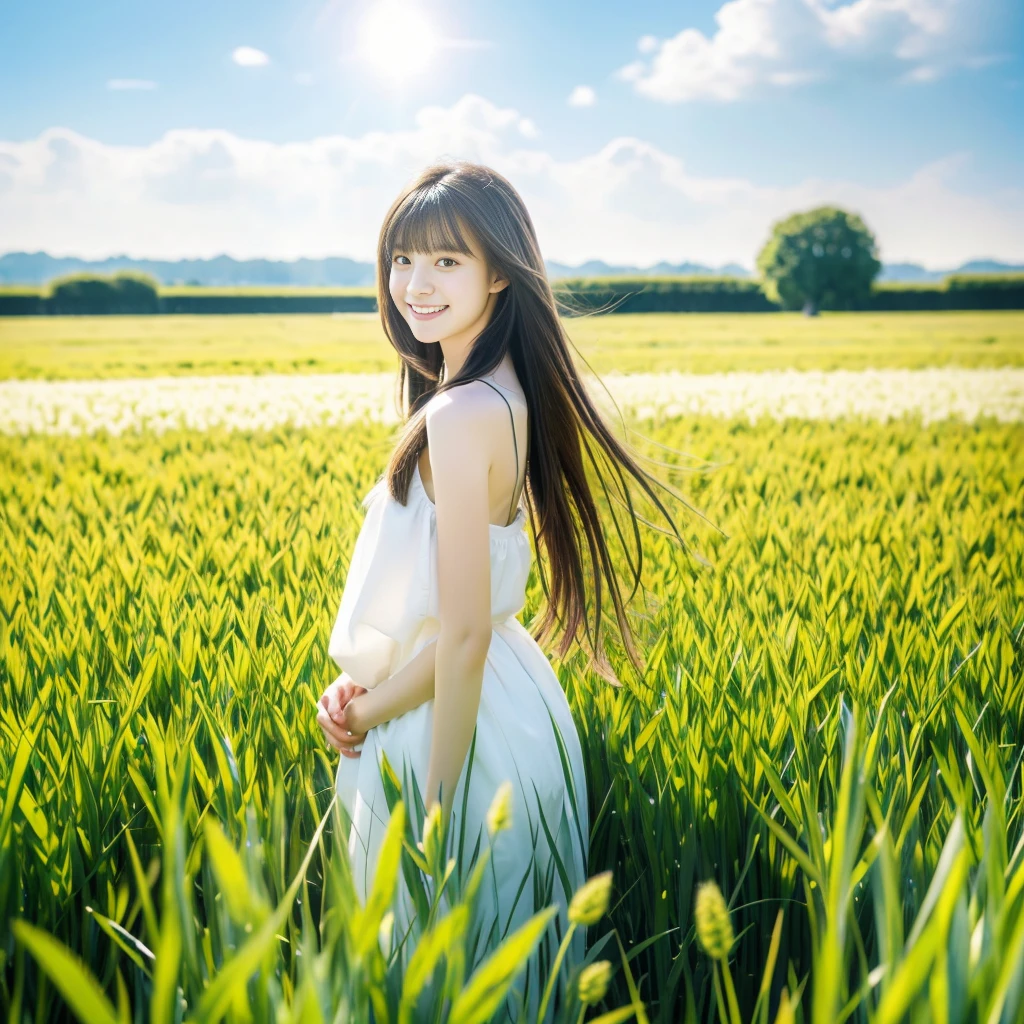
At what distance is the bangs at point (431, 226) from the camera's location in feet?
5.19

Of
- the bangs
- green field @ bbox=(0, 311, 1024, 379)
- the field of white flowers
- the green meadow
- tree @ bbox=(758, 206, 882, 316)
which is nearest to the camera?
the green meadow

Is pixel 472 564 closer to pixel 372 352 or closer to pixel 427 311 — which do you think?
pixel 427 311

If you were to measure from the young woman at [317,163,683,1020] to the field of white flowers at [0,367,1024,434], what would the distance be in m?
4.63

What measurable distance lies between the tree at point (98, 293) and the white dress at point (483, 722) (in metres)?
62.1

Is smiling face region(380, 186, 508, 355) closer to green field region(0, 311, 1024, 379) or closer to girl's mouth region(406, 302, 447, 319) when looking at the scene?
girl's mouth region(406, 302, 447, 319)

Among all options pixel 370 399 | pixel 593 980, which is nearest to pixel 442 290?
pixel 593 980

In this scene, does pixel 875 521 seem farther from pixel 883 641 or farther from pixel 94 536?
pixel 94 536

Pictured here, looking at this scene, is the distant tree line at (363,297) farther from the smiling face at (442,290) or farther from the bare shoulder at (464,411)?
the bare shoulder at (464,411)

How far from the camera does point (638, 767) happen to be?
5.38ft

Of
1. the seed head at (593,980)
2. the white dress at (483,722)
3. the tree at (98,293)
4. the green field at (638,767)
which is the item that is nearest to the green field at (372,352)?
the green field at (638,767)

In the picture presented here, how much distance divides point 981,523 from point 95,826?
3.64 metres

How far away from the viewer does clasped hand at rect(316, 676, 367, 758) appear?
160 centimetres

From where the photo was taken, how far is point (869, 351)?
2053 cm

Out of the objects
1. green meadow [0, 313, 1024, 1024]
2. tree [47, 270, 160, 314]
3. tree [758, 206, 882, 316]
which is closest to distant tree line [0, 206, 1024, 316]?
tree [47, 270, 160, 314]
